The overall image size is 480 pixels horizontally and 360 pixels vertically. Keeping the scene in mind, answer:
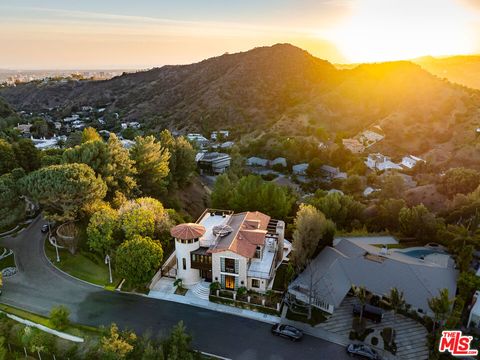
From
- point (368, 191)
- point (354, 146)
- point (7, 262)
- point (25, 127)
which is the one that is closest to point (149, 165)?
point (7, 262)

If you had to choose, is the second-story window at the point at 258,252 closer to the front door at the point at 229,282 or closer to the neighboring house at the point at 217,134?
the front door at the point at 229,282

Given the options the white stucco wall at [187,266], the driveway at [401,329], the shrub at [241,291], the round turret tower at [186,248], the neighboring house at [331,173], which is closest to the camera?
the driveway at [401,329]

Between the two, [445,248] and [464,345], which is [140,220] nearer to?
[464,345]

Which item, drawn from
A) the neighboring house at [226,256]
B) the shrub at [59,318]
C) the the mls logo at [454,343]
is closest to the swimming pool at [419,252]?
the neighboring house at [226,256]

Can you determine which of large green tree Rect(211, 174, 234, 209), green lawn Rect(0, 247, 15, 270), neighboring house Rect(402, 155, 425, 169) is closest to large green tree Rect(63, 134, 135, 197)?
large green tree Rect(211, 174, 234, 209)

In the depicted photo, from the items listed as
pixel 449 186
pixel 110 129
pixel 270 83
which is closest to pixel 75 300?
pixel 449 186

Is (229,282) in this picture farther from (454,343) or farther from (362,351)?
(454,343)
